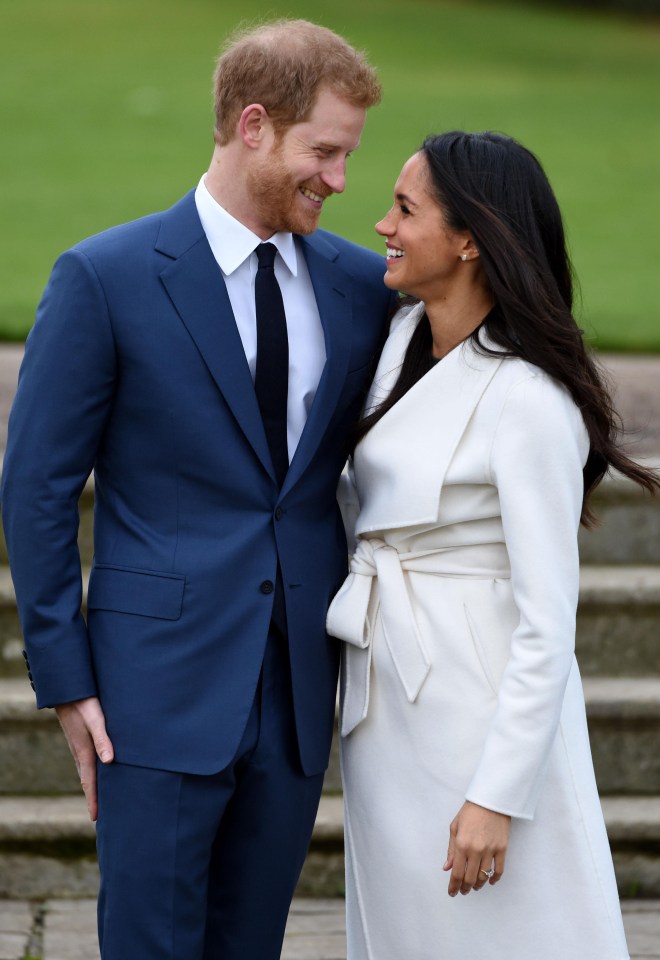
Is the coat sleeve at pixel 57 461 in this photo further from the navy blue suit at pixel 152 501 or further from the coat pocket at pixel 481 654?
the coat pocket at pixel 481 654

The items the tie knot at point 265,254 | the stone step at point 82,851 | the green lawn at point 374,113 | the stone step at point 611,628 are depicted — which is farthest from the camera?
the green lawn at point 374,113

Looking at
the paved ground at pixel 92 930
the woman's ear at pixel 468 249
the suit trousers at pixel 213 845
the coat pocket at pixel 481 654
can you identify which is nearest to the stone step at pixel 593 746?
the paved ground at pixel 92 930

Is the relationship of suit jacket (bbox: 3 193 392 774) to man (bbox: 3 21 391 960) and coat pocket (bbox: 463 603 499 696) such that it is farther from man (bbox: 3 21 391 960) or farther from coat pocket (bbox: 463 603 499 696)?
coat pocket (bbox: 463 603 499 696)

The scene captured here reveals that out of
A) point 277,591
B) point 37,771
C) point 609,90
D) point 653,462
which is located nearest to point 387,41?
point 609,90

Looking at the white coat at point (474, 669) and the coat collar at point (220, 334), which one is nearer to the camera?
the white coat at point (474, 669)

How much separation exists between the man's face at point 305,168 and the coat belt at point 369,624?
580 millimetres

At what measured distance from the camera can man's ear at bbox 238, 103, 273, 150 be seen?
2.39m

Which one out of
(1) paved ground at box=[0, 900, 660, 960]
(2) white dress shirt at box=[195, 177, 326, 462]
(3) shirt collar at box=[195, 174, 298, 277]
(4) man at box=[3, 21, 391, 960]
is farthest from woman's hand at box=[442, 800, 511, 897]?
(1) paved ground at box=[0, 900, 660, 960]

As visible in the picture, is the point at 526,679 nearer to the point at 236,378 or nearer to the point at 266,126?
the point at 236,378

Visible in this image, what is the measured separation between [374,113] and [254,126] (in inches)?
335

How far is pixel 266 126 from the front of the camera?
2.40 meters

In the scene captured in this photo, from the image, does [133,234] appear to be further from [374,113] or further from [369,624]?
[374,113]

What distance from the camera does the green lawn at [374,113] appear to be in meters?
7.16

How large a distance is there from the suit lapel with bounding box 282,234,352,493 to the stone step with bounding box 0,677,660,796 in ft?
4.77
